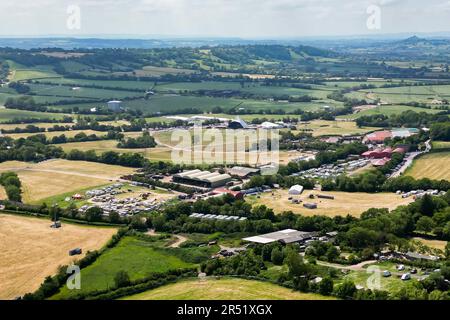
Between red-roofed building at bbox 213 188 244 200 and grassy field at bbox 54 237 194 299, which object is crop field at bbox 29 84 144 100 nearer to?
red-roofed building at bbox 213 188 244 200

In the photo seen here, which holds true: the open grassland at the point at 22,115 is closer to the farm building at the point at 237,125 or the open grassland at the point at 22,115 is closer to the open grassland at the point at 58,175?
the farm building at the point at 237,125

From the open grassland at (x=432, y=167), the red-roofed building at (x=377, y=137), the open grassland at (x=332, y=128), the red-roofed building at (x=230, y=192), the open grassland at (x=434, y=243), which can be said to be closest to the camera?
the open grassland at (x=434, y=243)

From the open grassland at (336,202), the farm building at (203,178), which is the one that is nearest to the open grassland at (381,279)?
the open grassland at (336,202)

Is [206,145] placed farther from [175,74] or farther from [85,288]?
[175,74]

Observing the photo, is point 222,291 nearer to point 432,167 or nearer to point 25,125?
point 432,167

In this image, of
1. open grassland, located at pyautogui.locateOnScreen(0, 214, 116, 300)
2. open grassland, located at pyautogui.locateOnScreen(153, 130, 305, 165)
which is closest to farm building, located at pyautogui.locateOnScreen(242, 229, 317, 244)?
open grassland, located at pyautogui.locateOnScreen(0, 214, 116, 300)

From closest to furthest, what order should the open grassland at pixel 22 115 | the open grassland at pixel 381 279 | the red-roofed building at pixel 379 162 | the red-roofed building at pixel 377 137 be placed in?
the open grassland at pixel 381 279 < the red-roofed building at pixel 379 162 < the red-roofed building at pixel 377 137 < the open grassland at pixel 22 115
